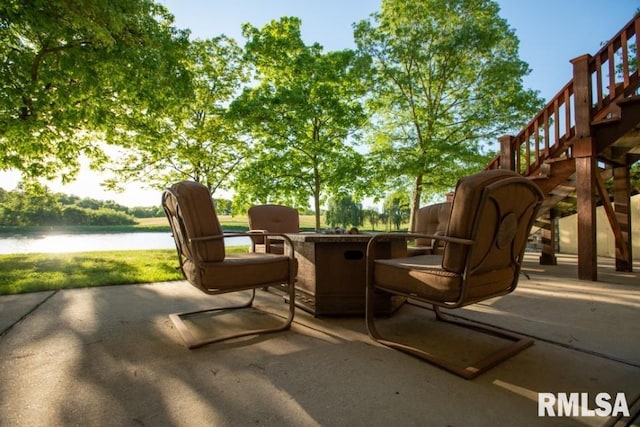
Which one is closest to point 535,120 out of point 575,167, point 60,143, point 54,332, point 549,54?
point 575,167

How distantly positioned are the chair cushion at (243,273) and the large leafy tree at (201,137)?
25.2 ft

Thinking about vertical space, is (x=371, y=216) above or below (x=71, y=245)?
above

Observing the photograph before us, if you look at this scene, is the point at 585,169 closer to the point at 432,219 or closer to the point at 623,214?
the point at 623,214

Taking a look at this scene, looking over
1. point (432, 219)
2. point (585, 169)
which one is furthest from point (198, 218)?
point (585, 169)

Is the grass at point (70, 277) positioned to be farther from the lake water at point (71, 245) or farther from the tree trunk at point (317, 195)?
the tree trunk at point (317, 195)

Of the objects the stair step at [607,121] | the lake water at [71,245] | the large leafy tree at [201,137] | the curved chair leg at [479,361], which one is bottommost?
the lake water at [71,245]

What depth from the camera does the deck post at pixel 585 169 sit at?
4.36 metres

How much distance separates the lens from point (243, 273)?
2084 mm

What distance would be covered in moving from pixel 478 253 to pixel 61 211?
27.0m

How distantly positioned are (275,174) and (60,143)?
17.6 ft

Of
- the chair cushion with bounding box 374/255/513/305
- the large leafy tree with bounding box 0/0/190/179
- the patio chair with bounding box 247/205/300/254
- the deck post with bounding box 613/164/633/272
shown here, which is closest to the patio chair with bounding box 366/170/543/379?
the chair cushion with bounding box 374/255/513/305

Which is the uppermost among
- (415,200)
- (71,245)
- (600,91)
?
(600,91)

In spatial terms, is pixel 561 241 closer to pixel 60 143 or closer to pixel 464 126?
pixel 464 126

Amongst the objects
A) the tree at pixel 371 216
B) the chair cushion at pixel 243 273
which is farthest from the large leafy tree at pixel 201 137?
the chair cushion at pixel 243 273
